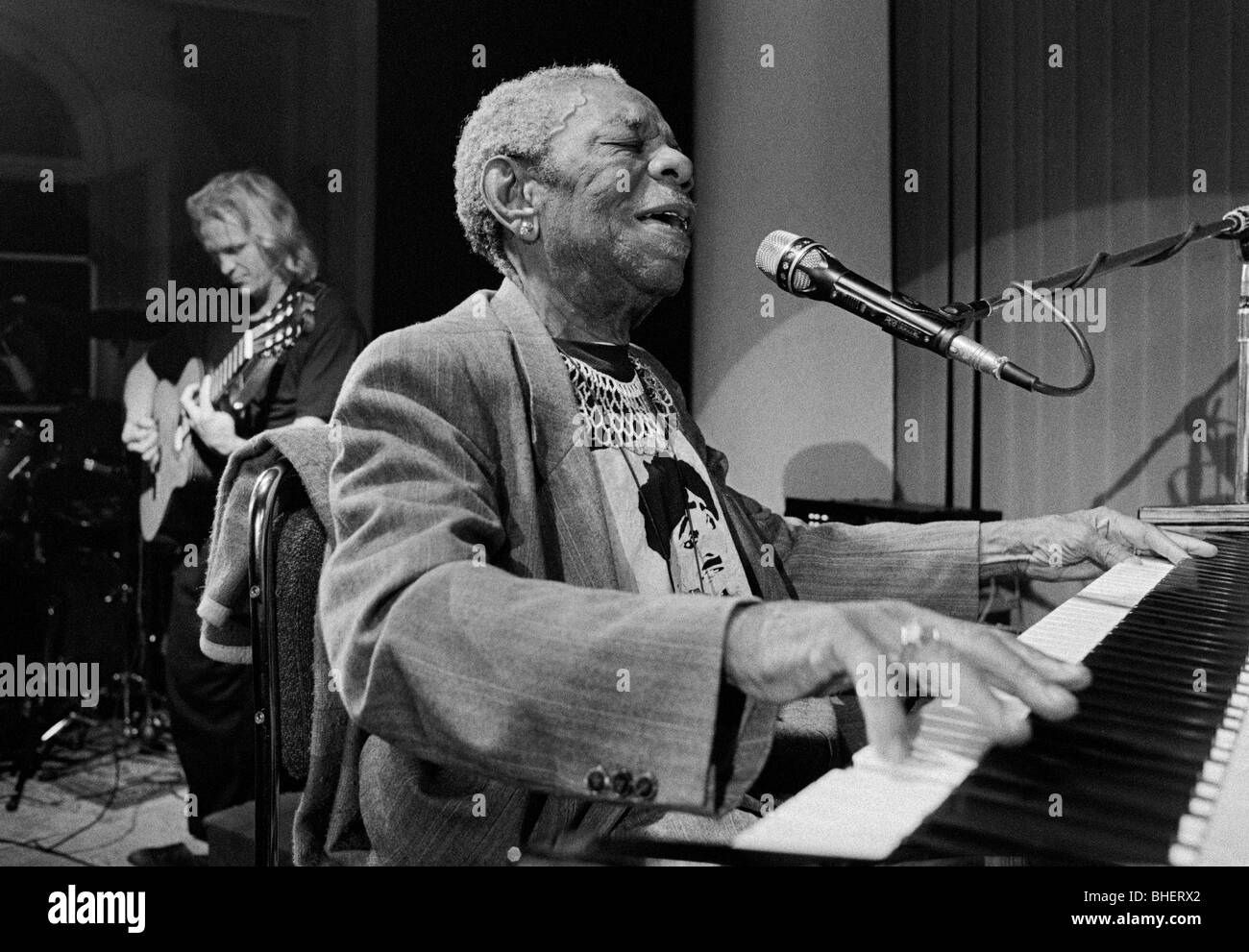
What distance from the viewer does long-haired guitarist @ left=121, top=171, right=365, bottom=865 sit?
334 cm

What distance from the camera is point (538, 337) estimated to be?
1.24m

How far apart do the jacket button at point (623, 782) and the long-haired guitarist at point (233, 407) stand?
252 cm

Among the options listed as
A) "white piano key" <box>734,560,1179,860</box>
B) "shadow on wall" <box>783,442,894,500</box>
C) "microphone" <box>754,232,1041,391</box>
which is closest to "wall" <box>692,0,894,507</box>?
"shadow on wall" <box>783,442,894,500</box>

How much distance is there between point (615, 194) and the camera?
4.34 feet

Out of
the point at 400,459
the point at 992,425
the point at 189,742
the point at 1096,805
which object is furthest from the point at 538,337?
the point at 992,425

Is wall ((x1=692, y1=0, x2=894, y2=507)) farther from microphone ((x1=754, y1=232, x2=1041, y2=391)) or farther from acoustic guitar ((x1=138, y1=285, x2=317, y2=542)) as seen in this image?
microphone ((x1=754, y1=232, x2=1041, y2=391))

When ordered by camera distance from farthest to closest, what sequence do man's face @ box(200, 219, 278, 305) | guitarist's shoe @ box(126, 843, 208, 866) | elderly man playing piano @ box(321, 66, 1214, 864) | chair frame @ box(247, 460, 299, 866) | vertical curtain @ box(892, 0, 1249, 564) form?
man's face @ box(200, 219, 278, 305)
vertical curtain @ box(892, 0, 1249, 564)
guitarist's shoe @ box(126, 843, 208, 866)
chair frame @ box(247, 460, 299, 866)
elderly man playing piano @ box(321, 66, 1214, 864)

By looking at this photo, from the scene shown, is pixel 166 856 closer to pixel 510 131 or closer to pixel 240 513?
pixel 240 513

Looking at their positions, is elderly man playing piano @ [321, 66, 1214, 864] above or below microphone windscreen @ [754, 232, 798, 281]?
below

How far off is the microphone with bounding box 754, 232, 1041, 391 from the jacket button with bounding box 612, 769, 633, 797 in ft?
2.54

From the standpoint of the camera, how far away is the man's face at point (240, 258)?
3.62 meters

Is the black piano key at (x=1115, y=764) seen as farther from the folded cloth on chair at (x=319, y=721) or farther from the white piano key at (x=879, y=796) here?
the folded cloth on chair at (x=319, y=721)
